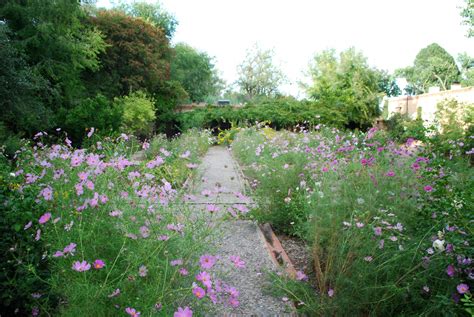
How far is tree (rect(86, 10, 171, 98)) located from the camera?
20047mm

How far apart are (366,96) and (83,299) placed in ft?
71.6

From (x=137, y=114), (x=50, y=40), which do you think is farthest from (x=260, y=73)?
(x=50, y=40)

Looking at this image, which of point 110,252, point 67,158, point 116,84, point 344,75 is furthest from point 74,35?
point 110,252

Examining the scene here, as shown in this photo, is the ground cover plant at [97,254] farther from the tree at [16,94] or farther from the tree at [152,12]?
the tree at [152,12]

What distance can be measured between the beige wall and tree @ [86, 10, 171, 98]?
1302cm

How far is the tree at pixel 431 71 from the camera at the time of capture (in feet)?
150

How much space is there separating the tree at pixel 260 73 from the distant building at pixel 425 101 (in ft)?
50.3

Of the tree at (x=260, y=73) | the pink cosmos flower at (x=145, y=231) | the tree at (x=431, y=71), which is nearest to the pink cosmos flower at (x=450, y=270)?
the pink cosmos flower at (x=145, y=231)

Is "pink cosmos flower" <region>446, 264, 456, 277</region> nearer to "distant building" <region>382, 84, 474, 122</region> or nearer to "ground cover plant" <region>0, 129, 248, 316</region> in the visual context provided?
"ground cover plant" <region>0, 129, 248, 316</region>

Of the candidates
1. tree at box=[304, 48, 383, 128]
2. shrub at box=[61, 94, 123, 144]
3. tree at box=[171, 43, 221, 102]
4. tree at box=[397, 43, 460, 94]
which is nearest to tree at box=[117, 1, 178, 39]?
tree at box=[171, 43, 221, 102]

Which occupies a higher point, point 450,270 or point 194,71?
point 194,71

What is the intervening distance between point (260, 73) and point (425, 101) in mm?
20863

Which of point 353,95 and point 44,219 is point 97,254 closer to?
point 44,219

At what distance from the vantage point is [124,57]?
2072 cm
